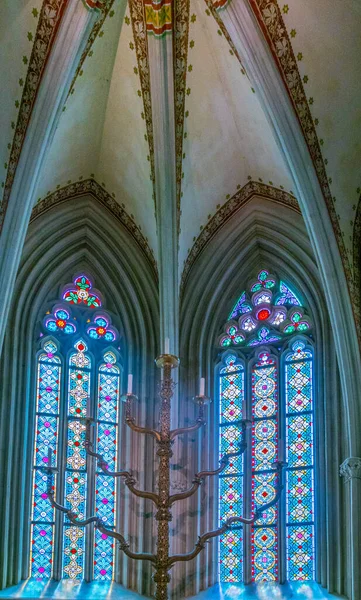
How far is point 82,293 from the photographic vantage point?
65.9ft

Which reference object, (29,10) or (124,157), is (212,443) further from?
(29,10)

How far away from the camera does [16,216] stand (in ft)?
55.8

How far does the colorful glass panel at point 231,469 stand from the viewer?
1856 centimetres

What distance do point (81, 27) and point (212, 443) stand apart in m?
5.96

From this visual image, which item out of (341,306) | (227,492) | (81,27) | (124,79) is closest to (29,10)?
(81,27)

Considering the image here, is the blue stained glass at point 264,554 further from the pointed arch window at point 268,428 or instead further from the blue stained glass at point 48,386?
the blue stained glass at point 48,386

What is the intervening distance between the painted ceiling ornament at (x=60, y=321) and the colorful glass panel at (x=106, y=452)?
0.64 m

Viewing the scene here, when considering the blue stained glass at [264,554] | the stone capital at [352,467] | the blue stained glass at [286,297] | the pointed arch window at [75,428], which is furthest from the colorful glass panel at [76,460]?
the stone capital at [352,467]

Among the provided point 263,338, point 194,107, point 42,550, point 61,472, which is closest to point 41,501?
point 61,472

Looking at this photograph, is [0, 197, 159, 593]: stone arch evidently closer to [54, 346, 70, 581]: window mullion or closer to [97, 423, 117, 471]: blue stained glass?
[97, 423, 117, 471]: blue stained glass

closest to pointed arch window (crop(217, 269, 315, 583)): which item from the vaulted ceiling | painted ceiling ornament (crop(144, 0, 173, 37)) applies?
the vaulted ceiling

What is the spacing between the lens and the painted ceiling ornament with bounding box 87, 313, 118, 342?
19.9 meters

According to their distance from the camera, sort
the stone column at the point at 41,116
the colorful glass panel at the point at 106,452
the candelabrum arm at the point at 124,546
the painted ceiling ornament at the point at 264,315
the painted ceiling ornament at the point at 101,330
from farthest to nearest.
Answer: the painted ceiling ornament at the point at 101,330, the painted ceiling ornament at the point at 264,315, the colorful glass panel at the point at 106,452, the stone column at the point at 41,116, the candelabrum arm at the point at 124,546

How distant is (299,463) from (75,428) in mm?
3094
